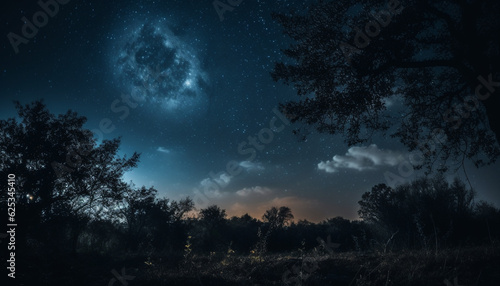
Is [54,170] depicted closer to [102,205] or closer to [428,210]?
[102,205]

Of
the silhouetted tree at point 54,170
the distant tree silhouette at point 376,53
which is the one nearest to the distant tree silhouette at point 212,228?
the silhouetted tree at point 54,170

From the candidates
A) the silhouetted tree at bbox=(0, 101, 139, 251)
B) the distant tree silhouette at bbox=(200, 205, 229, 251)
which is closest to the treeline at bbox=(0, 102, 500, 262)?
the silhouetted tree at bbox=(0, 101, 139, 251)

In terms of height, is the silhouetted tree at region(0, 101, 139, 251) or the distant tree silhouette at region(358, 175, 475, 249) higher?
the silhouetted tree at region(0, 101, 139, 251)

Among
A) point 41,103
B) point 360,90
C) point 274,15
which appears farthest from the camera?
point 41,103

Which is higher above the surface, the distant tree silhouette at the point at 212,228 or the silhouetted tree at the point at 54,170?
the silhouetted tree at the point at 54,170

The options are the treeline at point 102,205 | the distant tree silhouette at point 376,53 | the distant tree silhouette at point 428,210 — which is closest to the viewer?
the distant tree silhouette at point 376,53

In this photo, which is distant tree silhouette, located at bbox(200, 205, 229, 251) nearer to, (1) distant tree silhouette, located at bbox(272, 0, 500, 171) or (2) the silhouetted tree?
(2) the silhouetted tree

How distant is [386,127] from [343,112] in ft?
6.67

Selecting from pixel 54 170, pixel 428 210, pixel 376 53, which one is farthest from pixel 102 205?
pixel 428 210

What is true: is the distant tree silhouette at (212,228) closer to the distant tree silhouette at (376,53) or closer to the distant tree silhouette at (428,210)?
the distant tree silhouette at (428,210)

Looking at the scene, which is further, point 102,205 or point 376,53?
point 102,205

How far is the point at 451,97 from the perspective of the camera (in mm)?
8242

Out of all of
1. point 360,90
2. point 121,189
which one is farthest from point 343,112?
point 121,189

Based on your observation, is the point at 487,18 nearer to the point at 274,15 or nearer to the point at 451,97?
the point at 451,97
